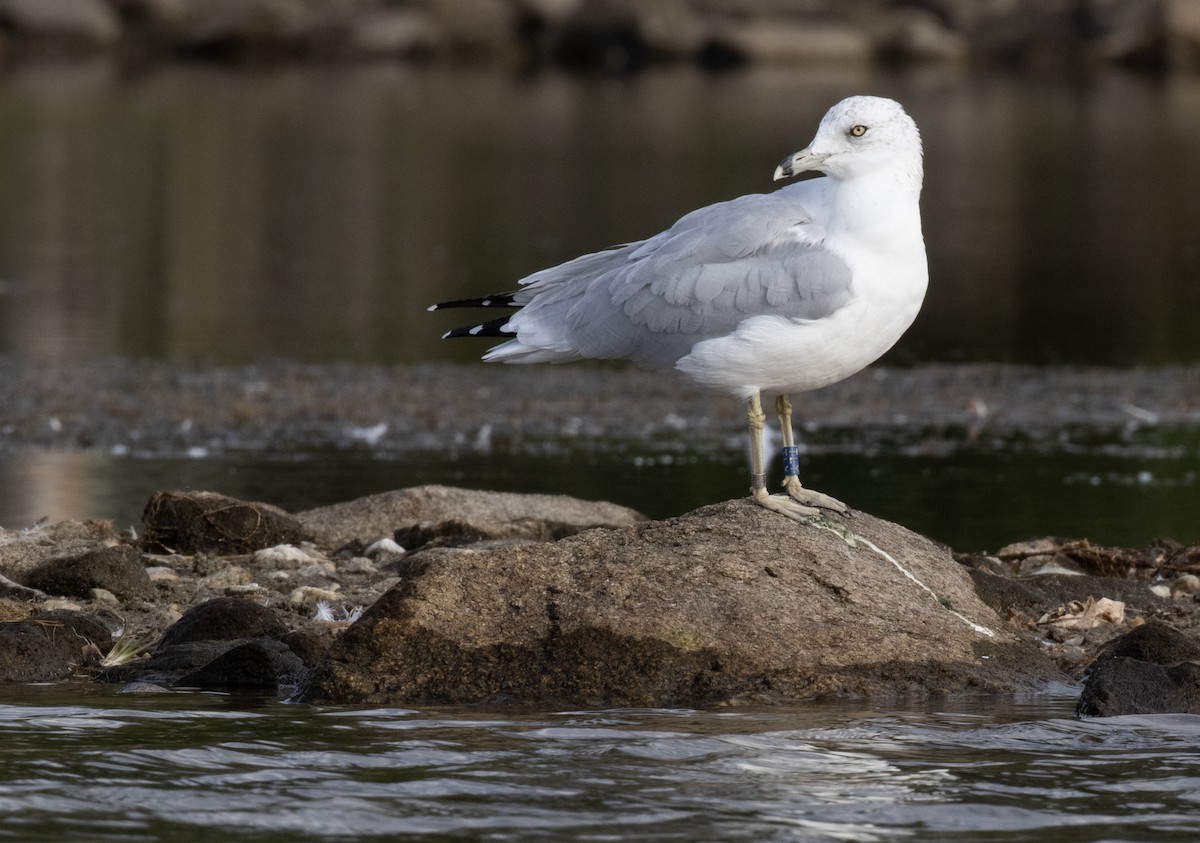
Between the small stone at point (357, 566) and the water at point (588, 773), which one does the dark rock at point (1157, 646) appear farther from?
the small stone at point (357, 566)

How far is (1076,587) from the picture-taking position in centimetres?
877

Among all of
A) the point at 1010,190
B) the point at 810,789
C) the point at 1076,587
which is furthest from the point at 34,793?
the point at 1010,190

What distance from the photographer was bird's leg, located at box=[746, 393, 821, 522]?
7.45 m

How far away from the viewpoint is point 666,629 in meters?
7.03

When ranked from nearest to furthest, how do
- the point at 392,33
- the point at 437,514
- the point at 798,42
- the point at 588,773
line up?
the point at 588,773 < the point at 437,514 < the point at 392,33 < the point at 798,42

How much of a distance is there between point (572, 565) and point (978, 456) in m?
6.02

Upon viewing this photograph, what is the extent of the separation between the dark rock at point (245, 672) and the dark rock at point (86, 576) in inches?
55.9

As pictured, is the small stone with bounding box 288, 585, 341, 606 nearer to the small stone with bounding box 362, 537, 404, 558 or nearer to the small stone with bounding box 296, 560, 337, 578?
the small stone with bounding box 296, 560, 337, 578

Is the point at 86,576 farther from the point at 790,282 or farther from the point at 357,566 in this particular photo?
the point at 790,282

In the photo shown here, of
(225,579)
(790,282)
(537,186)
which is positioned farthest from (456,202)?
(790,282)

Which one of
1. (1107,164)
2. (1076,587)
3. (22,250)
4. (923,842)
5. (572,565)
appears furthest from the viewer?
(1107,164)

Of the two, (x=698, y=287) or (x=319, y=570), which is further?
(x=319, y=570)

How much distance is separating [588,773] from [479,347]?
10596 millimetres

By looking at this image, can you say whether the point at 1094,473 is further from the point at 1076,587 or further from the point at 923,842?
the point at 923,842
